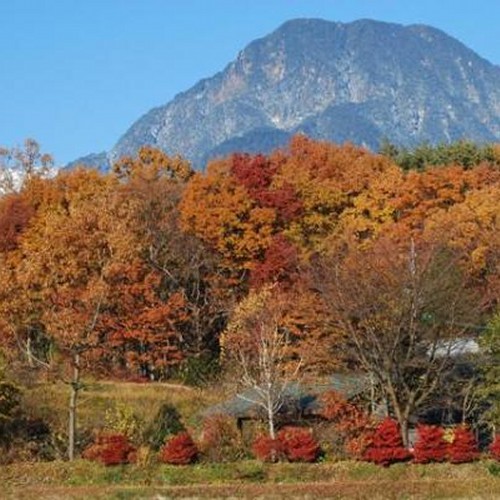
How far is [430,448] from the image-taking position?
101ft

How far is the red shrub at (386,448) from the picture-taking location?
30812 mm

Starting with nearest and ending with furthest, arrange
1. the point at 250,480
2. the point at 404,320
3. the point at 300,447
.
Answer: the point at 250,480 < the point at 300,447 < the point at 404,320

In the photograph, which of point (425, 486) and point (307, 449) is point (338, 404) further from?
point (425, 486)

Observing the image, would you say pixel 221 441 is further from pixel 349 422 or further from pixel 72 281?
pixel 72 281

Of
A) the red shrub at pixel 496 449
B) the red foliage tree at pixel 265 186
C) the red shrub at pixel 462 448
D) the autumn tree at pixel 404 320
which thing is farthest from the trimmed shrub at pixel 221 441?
the red foliage tree at pixel 265 186

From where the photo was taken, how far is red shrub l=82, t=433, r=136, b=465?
31.0m

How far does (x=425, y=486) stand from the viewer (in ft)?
94.0

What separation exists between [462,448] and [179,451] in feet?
25.7

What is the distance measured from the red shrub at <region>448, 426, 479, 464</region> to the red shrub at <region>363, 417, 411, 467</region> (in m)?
1.25

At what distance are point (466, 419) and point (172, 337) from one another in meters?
15.0

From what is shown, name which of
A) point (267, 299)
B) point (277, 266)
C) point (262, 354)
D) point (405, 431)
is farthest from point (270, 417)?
point (277, 266)

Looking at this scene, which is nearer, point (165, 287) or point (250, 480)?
point (250, 480)

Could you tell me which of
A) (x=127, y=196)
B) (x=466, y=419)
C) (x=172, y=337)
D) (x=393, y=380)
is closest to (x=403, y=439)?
(x=393, y=380)

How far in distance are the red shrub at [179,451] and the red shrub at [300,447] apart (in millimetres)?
2598
